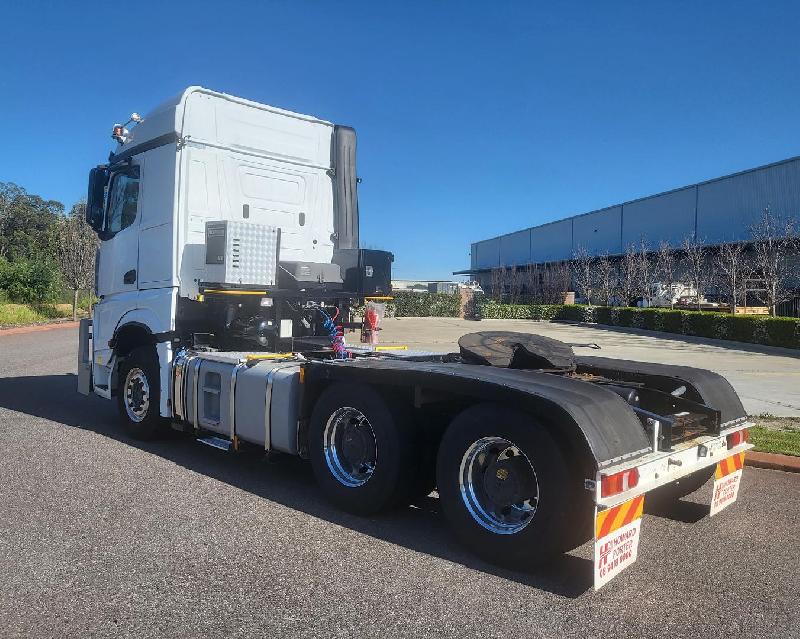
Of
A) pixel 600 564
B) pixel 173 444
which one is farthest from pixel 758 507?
pixel 173 444

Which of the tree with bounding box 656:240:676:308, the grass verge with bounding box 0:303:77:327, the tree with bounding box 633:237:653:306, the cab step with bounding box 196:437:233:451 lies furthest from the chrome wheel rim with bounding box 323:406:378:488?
the tree with bounding box 633:237:653:306

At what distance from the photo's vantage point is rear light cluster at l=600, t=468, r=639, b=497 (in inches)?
143

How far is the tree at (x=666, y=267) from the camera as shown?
1645 inches

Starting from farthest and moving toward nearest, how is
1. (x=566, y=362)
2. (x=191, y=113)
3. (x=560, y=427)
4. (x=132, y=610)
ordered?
1. (x=191, y=113)
2. (x=566, y=362)
3. (x=560, y=427)
4. (x=132, y=610)

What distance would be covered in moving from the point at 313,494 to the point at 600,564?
107 inches

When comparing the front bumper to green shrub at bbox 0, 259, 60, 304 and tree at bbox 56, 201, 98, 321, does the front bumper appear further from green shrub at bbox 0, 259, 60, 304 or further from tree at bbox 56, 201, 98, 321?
green shrub at bbox 0, 259, 60, 304

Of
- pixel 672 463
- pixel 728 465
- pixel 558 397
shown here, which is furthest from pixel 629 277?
pixel 558 397

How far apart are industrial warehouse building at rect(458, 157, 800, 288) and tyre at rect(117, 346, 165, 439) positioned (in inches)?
1432

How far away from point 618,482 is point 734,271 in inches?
1279

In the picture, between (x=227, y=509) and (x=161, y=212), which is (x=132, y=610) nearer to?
(x=227, y=509)

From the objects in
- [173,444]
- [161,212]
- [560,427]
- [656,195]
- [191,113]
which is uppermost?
[656,195]

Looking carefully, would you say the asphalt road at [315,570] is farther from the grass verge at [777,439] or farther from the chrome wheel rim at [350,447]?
the grass verge at [777,439]

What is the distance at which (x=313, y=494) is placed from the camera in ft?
18.7

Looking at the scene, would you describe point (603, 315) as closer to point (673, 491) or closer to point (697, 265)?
point (697, 265)
